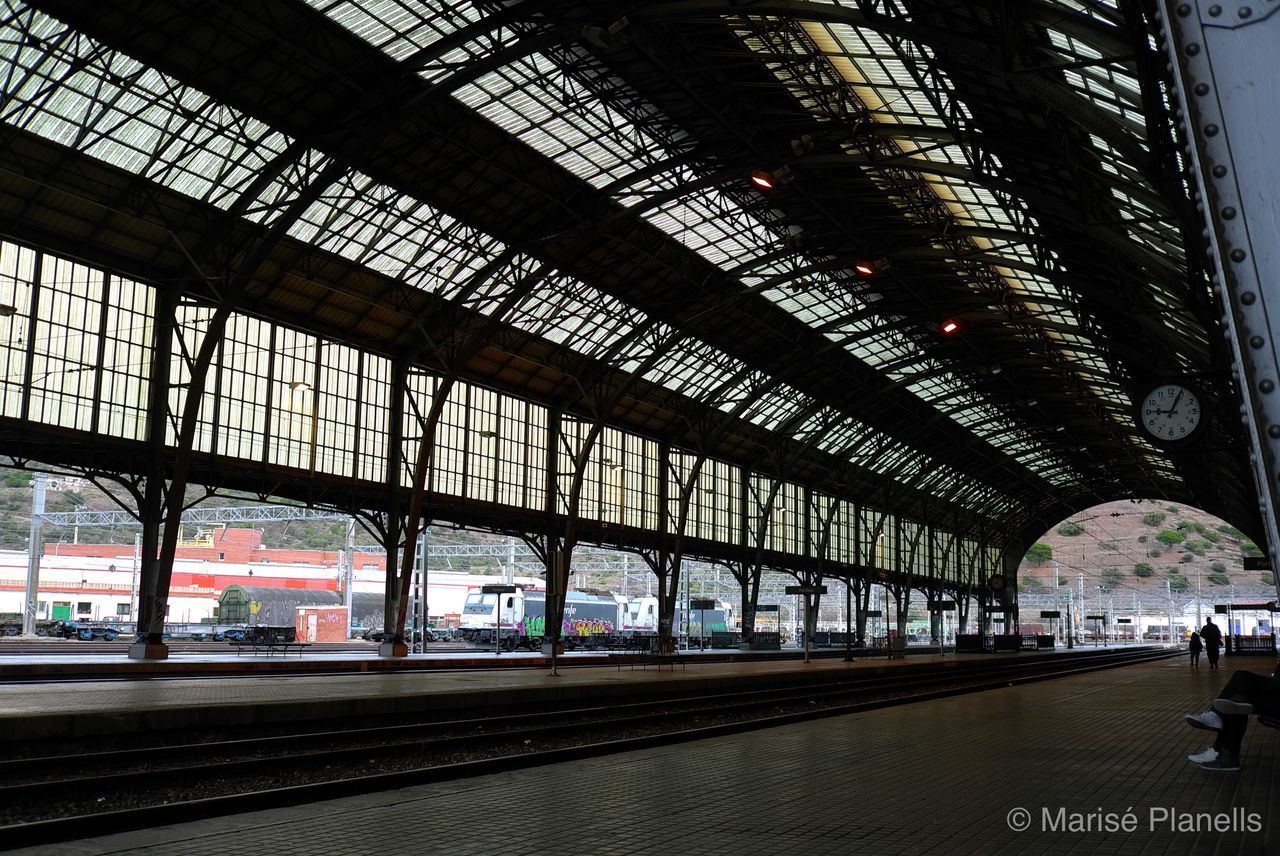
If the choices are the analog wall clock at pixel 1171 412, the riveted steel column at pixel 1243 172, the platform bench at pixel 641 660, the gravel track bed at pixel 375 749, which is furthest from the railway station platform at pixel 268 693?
the riveted steel column at pixel 1243 172

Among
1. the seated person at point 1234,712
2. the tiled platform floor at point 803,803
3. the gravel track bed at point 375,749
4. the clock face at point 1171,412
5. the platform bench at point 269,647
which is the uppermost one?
the clock face at point 1171,412

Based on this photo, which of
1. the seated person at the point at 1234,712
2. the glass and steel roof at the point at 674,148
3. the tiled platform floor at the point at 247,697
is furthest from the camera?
the glass and steel roof at the point at 674,148

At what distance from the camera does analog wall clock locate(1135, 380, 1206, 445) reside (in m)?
19.1

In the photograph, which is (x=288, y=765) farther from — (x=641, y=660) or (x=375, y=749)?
(x=641, y=660)

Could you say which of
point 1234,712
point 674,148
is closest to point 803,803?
point 1234,712

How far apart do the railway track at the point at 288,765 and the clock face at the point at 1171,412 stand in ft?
26.0

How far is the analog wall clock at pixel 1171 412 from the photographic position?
753 inches

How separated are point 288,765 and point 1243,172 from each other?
12.8 metres

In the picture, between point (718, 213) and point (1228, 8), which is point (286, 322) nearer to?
point (718, 213)

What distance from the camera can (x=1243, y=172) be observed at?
7.02ft

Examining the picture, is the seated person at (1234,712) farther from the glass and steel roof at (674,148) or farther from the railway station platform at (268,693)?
the railway station platform at (268,693)

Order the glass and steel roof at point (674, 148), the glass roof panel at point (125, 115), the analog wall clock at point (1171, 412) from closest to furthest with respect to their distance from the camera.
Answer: the analog wall clock at point (1171, 412)
the glass and steel roof at point (674, 148)
the glass roof panel at point (125, 115)

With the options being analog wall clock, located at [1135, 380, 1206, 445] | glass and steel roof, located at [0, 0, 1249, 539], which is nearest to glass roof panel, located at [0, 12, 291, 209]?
glass and steel roof, located at [0, 0, 1249, 539]

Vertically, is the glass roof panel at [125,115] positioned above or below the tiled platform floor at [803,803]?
above
